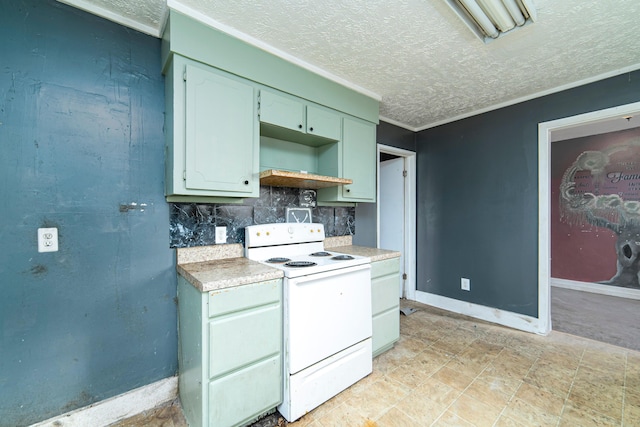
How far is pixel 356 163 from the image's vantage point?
95.9 inches

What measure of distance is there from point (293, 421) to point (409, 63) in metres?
2.59

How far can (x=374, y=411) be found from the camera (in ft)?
5.14

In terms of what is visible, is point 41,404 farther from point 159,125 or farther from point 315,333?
point 159,125

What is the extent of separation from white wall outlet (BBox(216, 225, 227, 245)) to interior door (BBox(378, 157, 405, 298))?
247 centimetres

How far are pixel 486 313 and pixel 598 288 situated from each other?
250 cm

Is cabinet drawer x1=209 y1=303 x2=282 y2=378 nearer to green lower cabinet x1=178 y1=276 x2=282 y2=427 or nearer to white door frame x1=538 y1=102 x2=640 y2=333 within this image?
green lower cabinet x1=178 y1=276 x2=282 y2=427

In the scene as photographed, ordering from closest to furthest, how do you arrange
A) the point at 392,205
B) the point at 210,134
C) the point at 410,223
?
the point at 210,134 < the point at 410,223 < the point at 392,205

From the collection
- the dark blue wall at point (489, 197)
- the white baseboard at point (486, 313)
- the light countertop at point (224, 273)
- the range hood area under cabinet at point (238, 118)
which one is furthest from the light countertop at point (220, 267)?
the white baseboard at point (486, 313)

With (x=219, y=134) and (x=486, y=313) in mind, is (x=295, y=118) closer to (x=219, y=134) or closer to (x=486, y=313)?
(x=219, y=134)

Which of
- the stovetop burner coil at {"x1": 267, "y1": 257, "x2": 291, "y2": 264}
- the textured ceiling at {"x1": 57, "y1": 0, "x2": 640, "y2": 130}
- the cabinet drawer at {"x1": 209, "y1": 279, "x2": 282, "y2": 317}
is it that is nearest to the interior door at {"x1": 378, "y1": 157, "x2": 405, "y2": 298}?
the textured ceiling at {"x1": 57, "y1": 0, "x2": 640, "y2": 130}

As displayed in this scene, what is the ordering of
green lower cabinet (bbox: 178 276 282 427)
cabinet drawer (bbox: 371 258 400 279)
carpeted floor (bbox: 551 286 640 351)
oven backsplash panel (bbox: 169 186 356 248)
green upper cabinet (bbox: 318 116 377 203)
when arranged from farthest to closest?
1. carpeted floor (bbox: 551 286 640 351)
2. green upper cabinet (bbox: 318 116 377 203)
3. cabinet drawer (bbox: 371 258 400 279)
4. oven backsplash panel (bbox: 169 186 356 248)
5. green lower cabinet (bbox: 178 276 282 427)

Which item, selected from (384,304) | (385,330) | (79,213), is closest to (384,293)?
(384,304)

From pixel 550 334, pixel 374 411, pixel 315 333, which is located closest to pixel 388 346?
pixel 374 411

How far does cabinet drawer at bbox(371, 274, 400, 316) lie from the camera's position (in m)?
2.06
